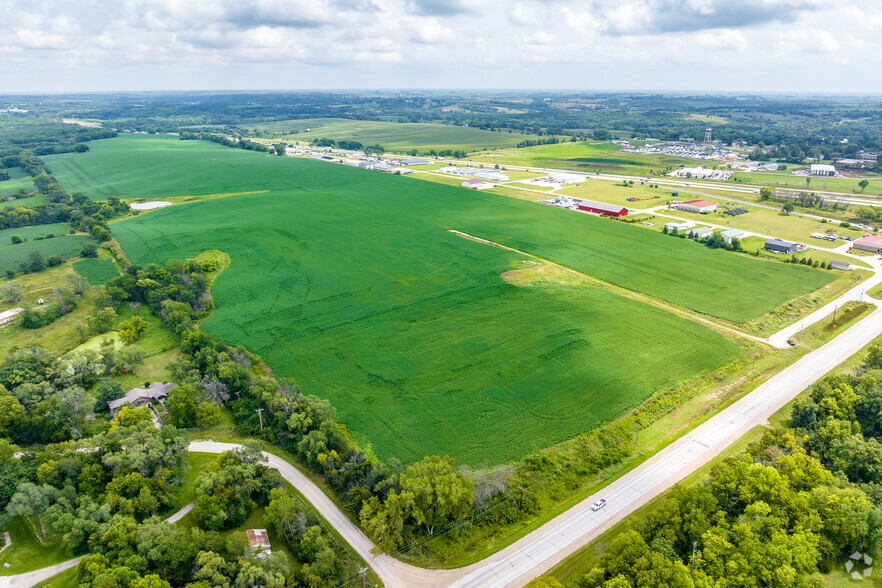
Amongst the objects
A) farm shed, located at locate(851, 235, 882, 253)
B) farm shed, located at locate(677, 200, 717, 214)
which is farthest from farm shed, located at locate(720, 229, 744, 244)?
farm shed, located at locate(851, 235, 882, 253)

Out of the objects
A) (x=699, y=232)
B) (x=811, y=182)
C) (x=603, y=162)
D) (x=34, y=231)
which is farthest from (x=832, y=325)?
(x=34, y=231)

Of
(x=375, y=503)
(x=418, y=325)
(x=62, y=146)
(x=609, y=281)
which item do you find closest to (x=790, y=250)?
(x=609, y=281)

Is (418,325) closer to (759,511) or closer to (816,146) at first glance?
(759,511)

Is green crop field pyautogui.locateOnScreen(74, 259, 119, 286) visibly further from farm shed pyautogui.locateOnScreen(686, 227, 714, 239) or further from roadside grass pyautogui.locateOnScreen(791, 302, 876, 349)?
farm shed pyautogui.locateOnScreen(686, 227, 714, 239)

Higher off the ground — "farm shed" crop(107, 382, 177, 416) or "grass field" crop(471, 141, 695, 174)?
"grass field" crop(471, 141, 695, 174)

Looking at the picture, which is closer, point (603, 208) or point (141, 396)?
point (141, 396)

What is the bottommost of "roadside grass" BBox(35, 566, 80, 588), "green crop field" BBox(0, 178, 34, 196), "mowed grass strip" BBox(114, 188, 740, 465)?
"roadside grass" BBox(35, 566, 80, 588)

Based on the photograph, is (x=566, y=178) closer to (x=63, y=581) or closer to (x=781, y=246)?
(x=781, y=246)
